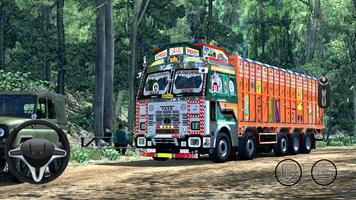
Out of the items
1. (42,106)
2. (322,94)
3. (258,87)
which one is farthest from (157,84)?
(322,94)

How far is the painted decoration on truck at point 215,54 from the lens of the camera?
1841cm

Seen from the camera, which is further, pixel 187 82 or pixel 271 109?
pixel 271 109

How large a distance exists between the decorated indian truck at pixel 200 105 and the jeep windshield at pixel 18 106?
791 centimetres

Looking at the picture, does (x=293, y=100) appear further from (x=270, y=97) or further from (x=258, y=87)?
(x=258, y=87)

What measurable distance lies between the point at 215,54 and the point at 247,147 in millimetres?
3686

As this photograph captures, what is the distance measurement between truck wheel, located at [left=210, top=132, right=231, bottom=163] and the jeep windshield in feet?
28.9

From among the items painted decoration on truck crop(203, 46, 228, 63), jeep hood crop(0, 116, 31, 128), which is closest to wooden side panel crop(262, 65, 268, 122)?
painted decoration on truck crop(203, 46, 228, 63)

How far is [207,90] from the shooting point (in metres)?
17.7

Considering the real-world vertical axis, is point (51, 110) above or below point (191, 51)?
below

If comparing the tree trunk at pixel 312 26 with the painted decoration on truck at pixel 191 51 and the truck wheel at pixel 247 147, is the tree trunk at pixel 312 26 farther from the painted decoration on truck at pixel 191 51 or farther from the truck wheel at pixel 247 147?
the painted decoration on truck at pixel 191 51

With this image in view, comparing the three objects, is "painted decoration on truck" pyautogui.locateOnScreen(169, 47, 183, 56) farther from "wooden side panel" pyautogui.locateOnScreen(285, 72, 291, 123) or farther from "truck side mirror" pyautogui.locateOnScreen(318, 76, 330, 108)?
"truck side mirror" pyautogui.locateOnScreen(318, 76, 330, 108)

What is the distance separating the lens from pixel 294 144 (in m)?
24.7

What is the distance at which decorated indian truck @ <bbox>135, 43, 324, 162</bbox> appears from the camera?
699 inches

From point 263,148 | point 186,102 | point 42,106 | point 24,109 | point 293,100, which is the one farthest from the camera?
point 293,100
